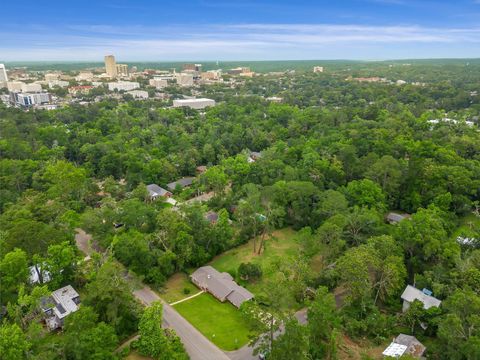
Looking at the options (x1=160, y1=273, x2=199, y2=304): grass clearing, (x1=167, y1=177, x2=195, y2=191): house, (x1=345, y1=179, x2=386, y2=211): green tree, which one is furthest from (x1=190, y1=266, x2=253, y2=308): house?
(x1=167, y1=177, x2=195, y2=191): house

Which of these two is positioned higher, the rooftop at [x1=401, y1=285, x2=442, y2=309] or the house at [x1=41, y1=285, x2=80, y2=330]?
the rooftop at [x1=401, y1=285, x2=442, y2=309]

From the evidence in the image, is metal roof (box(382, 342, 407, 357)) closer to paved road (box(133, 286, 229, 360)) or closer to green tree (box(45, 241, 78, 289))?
paved road (box(133, 286, 229, 360))

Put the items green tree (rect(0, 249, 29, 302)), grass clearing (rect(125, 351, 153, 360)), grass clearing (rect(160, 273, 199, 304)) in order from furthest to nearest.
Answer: grass clearing (rect(160, 273, 199, 304)) → green tree (rect(0, 249, 29, 302)) → grass clearing (rect(125, 351, 153, 360))

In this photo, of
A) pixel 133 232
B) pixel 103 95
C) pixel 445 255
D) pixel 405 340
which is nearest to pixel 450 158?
pixel 445 255

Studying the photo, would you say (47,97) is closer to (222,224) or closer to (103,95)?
(103,95)

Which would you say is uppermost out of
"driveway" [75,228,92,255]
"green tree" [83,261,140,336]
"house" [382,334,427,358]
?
"green tree" [83,261,140,336]

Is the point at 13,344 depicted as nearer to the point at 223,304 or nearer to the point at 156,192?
the point at 223,304
